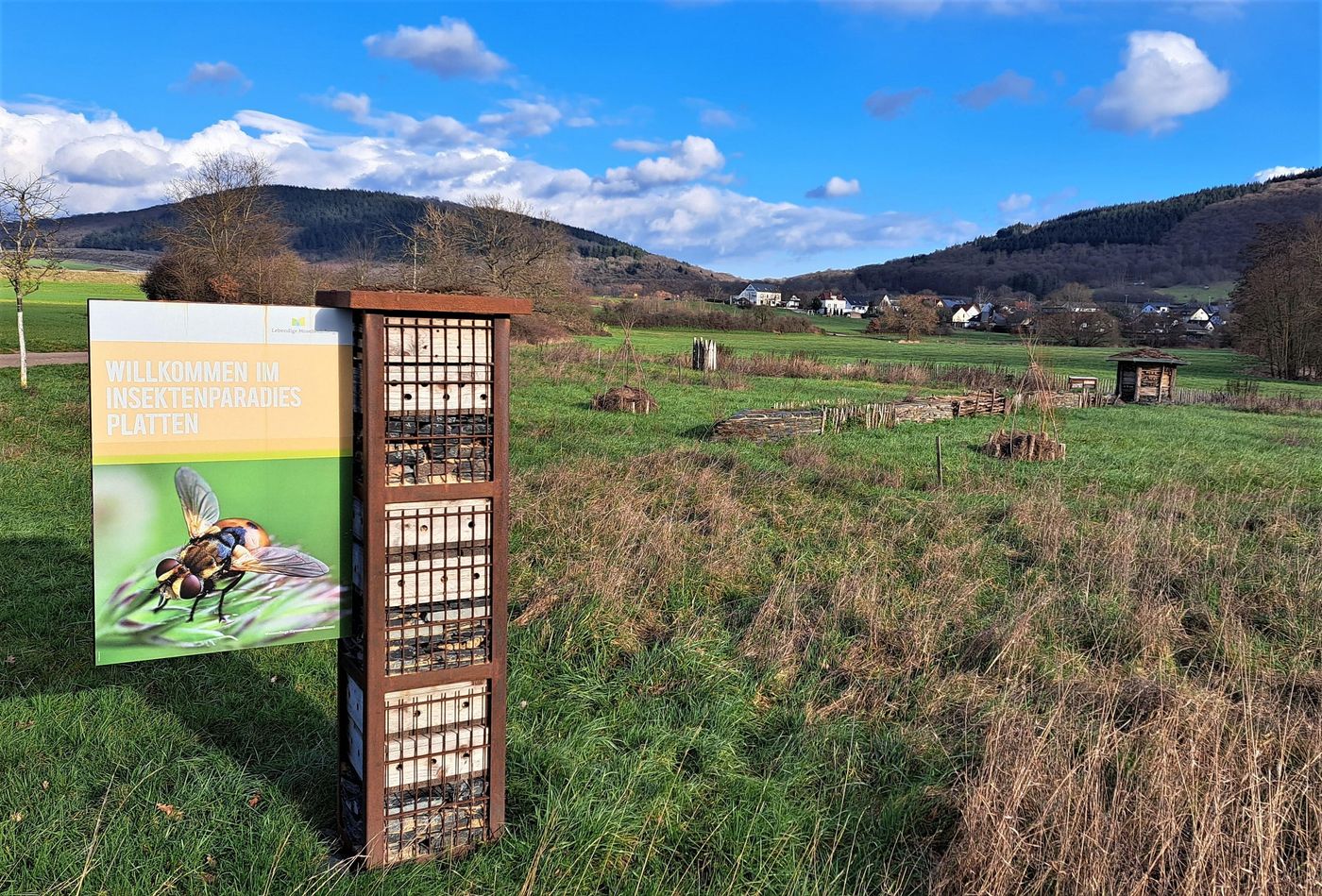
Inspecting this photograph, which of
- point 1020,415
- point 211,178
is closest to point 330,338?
point 1020,415

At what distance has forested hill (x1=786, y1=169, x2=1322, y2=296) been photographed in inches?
6319

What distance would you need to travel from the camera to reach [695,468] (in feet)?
43.1

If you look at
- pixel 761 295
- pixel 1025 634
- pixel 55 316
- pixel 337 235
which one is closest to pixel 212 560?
pixel 1025 634

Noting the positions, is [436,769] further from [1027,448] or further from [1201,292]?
[1201,292]

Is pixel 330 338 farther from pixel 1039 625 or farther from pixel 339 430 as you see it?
pixel 1039 625

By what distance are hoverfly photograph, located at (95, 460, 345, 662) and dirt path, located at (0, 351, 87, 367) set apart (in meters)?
25.9

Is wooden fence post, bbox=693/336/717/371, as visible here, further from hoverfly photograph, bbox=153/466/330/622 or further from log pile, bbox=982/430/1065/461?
hoverfly photograph, bbox=153/466/330/622

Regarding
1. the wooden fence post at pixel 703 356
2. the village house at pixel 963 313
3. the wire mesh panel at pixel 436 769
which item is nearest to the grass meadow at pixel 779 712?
the wire mesh panel at pixel 436 769

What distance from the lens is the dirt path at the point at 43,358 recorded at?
24859mm

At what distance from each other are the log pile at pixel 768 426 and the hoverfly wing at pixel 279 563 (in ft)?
46.5

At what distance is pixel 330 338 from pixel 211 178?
50.0 m

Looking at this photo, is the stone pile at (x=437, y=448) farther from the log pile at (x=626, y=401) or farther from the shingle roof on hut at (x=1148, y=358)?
the shingle roof on hut at (x=1148, y=358)

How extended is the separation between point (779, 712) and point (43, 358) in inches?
1153

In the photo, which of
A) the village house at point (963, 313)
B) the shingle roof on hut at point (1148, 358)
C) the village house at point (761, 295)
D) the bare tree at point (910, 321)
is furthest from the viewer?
the village house at point (761, 295)
